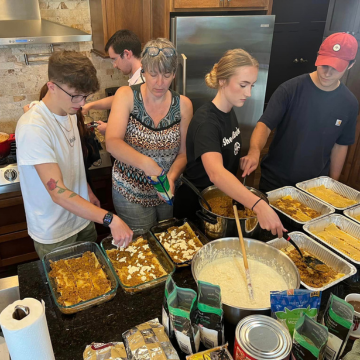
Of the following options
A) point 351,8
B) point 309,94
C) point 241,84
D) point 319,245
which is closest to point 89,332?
point 319,245

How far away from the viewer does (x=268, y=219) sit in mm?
1258

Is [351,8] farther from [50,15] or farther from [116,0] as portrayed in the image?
[50,15]

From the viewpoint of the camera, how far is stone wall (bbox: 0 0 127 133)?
2.63 m

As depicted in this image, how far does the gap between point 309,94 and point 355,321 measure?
4.30 ft

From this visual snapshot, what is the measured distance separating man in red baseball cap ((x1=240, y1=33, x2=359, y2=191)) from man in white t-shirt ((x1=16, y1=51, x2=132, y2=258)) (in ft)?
2.96

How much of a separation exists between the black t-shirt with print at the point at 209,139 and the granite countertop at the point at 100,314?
53 centimetres

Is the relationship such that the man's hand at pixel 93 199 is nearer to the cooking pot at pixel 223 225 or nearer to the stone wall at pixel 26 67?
the cooking pot at pixel 223 225

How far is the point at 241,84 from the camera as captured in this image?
59.0 inches

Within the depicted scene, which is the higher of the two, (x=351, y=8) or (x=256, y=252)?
(x=351, y=8)

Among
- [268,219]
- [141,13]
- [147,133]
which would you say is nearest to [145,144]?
[147,133]

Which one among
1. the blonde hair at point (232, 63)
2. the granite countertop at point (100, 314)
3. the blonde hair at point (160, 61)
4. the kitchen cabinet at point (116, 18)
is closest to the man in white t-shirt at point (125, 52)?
the kitchen cabinet at point (116, 18)

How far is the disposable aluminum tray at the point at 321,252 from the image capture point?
1276mm

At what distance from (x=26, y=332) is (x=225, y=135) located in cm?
117

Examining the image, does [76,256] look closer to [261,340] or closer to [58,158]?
[58,158]
